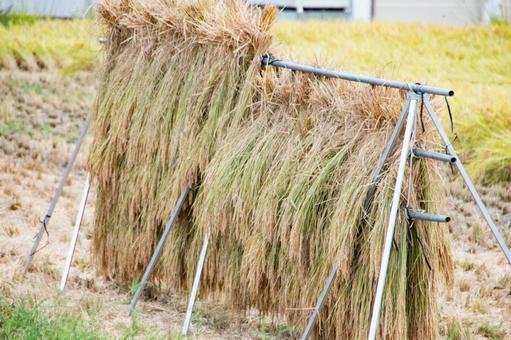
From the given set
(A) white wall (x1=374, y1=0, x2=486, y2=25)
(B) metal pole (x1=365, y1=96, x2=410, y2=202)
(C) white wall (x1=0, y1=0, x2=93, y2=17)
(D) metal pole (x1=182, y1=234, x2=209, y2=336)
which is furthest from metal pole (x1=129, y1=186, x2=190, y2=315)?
(A) white wall (x1=374, y1=0, x2=486, y2=25)

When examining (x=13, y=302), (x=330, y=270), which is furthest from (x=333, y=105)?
(x=13, y=302)

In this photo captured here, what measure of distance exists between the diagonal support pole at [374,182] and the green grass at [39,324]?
0.91 meters

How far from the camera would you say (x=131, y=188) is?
18.0ft

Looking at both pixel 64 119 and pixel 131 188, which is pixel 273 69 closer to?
pixel 131 188

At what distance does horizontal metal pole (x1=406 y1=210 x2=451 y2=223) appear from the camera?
4.00 m

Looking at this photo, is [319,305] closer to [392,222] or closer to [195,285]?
[392,222]

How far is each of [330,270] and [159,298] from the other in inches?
58.6

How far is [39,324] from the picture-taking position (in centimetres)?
459

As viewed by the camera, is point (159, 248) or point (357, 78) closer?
point (357, 78)

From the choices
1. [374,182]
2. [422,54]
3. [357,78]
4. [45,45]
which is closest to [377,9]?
[422,54]

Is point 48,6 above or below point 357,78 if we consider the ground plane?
above

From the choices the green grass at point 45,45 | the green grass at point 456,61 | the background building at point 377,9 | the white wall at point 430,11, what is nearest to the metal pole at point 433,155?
the green grass at point 456,61

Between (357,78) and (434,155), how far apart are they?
1.74 ft

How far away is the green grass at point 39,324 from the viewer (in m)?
4.45
